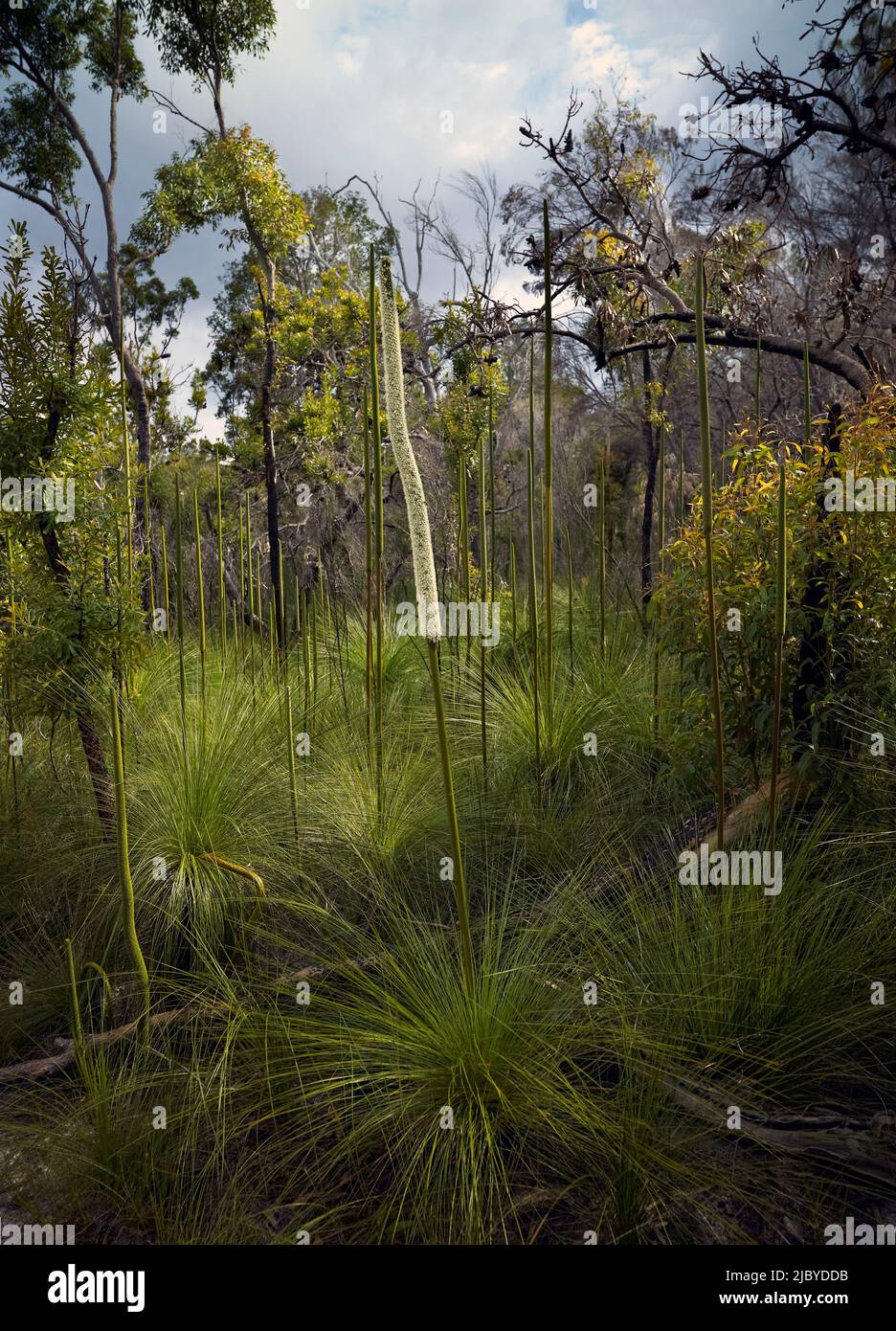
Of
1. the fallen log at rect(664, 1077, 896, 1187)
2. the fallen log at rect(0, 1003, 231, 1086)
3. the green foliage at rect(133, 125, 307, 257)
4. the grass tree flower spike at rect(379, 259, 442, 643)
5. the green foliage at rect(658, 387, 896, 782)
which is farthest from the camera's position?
the green foliage at rect(133, 125, 307, 257)

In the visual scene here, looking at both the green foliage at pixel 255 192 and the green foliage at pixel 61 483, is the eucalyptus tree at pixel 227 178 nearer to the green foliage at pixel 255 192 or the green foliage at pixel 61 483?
the green foliage at pixel 255 192

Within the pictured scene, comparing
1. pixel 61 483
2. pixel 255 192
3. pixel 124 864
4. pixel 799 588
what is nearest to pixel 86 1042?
pixel 124 864

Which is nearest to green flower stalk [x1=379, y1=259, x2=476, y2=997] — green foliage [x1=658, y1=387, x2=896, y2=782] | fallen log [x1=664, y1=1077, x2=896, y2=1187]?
fallen log [x1=664, y1=1077, x2=896, y2=1187]

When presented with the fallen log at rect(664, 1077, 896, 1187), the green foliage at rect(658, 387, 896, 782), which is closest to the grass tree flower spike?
the fallen log at rect(664, 1077, 896, 1187)

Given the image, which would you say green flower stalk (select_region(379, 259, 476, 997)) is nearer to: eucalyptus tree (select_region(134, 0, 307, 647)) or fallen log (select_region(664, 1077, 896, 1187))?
fallen log (select_region(664, 1077, 896, 1187))

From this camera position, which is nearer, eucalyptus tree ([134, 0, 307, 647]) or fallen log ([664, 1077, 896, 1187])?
fallen log ([664, 1077, 896, 1187])

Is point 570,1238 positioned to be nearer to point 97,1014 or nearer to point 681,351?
point 97,1014

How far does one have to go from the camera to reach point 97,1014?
3061mm

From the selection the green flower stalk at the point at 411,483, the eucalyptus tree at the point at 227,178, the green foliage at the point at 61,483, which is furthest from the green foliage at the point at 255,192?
the green flower stalk at the point at 411,483

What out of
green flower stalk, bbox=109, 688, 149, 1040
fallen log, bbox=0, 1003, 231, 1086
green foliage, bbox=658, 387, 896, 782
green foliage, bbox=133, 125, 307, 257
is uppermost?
green foliage, bbox=133, 125, 307, 257

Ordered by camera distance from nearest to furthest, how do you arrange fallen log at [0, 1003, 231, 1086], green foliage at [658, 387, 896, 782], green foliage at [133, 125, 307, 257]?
fallen log at [0, 1003, 231, 1086] < green foliage at [658, 387, 896, 782] < green foliage at [133, 125, 307, 257]

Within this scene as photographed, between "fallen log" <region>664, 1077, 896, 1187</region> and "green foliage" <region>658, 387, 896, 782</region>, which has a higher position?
"green foliage" <region>658, 387, 896, 782</region>
